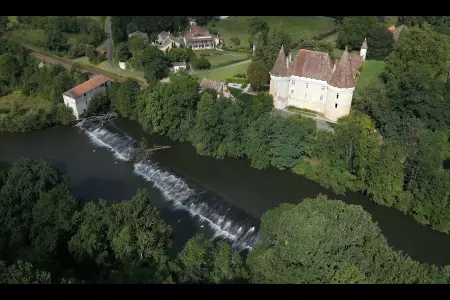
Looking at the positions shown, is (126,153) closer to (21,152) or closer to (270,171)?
(21,152)

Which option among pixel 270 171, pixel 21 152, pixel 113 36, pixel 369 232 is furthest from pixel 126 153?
pixel 113 36

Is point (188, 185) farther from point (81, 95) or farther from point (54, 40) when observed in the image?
point (54, 40)

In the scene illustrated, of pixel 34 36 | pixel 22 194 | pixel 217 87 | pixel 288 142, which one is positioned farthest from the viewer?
pixel 34 36

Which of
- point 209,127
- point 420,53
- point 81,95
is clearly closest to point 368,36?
point 420,53

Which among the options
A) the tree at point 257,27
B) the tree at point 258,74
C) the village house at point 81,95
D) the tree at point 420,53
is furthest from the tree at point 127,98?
the tree at point 420,53

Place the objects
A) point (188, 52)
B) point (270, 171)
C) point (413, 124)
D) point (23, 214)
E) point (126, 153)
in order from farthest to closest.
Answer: point (188, 52) → point (126, 153) → point (270, 171) → point (413, 124) → point (23, 214)
